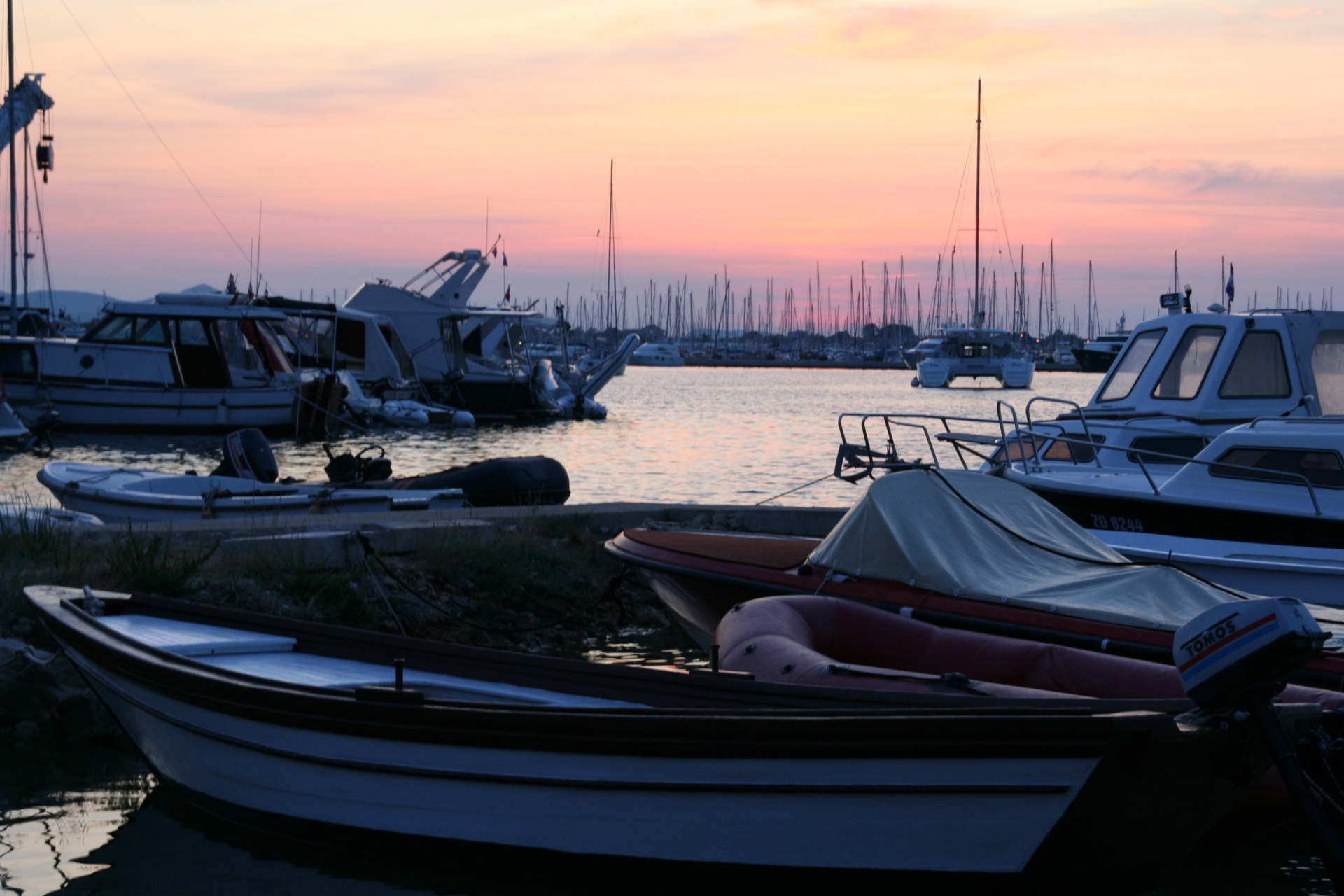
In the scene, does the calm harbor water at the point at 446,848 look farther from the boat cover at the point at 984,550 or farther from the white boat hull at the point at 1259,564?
the white boat hull at the point at 1259,564

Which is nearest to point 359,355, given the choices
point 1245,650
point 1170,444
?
point 1170,444

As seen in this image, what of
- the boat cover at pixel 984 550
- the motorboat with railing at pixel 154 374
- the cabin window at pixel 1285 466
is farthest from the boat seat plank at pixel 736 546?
the motorboat with railing at pixel 154 374

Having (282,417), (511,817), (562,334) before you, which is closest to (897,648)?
(511,817)

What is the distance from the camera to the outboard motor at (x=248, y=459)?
14.8m

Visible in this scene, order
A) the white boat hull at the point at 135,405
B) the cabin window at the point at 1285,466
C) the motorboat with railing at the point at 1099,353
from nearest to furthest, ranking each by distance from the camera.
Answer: the cabin window at the point at 1285,466 → the white boat hull at the point at 135,405 → the motorboat with railing at the point at 1099,353

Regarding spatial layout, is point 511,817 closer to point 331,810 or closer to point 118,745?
point 331,810

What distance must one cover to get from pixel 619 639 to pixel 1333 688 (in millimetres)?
5494

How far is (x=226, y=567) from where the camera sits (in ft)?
30.1

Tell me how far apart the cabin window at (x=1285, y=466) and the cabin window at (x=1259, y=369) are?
3.21m

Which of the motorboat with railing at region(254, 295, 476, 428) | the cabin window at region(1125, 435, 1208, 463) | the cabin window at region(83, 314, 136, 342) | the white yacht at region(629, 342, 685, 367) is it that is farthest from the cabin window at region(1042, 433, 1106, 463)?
the white yacht at region(629, 342, 685, 367)

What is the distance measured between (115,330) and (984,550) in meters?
29.9

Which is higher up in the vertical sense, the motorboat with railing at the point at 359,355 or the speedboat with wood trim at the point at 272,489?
the motorboat with railing at the point at 359,355

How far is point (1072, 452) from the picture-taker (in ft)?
42.9

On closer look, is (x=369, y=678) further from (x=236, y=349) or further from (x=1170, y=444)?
(x=236, y=349)
